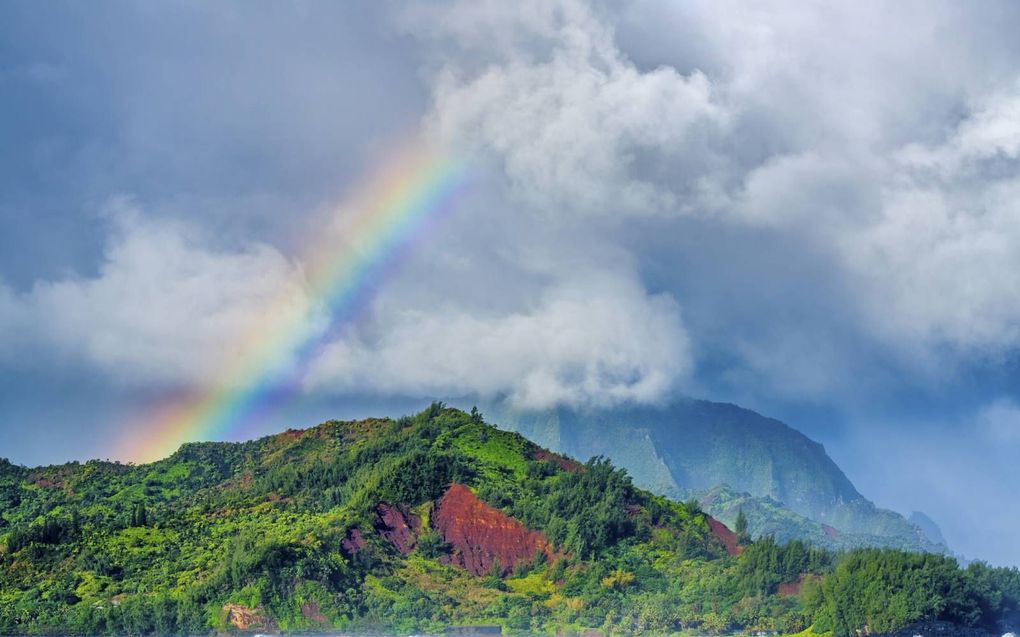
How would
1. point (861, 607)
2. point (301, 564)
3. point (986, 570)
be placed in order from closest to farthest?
1. point (861, 607)
2. point (301, 564)
3. point (986, 570)

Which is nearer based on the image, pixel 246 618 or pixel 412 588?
pixel 246 618

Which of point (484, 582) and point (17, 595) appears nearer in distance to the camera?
point (17, 595)

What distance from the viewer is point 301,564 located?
17675cm

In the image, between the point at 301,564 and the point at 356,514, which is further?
the point at 356,514

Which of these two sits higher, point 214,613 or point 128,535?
point 128,535

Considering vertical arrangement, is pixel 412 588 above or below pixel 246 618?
above

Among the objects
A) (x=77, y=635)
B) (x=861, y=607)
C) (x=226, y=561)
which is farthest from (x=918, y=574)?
(x=77, y=635)

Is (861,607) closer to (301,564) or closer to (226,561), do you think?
(301,564)

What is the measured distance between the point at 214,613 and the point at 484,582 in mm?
42000

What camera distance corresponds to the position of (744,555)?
195 metres

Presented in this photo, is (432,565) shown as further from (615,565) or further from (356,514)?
(615,565)

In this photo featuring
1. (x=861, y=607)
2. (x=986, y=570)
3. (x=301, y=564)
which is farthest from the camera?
(x=986, y=570)

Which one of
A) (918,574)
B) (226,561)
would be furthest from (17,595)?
(918,574)

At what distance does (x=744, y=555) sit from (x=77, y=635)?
3724 inches
